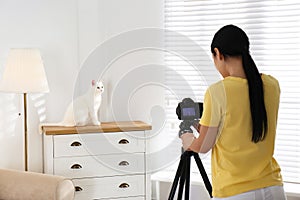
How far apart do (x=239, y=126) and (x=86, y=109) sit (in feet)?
4.84

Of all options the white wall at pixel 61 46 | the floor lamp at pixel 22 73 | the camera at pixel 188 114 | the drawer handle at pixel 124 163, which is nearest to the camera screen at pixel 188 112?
the camera at pixel 188 114

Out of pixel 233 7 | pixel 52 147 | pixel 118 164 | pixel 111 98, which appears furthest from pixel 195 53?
pixel 52 147

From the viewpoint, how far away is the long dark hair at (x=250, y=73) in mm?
1899

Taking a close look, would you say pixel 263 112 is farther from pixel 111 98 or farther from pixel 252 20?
pixel 111 98

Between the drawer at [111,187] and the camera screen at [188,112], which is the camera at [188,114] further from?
the drawer at [111,187]

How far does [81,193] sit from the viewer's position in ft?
10.2

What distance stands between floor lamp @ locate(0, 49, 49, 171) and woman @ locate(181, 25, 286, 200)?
134 centimetres

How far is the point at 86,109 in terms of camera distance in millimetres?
3184

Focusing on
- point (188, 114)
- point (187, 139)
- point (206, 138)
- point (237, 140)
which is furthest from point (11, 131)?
point (237, 140)

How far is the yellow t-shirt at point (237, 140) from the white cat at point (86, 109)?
4.42 ft

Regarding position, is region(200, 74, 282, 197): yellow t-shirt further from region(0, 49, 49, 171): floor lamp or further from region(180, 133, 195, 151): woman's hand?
region(0, 49, 49, 171): floor lamp

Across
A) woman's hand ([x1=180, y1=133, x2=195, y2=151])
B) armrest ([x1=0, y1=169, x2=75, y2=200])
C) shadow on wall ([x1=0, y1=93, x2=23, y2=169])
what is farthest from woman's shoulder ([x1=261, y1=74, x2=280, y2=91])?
shadow on wall ([x1=0, y1=93, x2=23, y2=169])

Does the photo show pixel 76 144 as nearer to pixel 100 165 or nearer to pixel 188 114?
pixel 100 165

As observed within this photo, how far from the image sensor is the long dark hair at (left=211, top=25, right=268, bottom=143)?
1.90m
